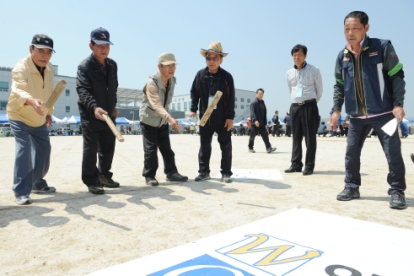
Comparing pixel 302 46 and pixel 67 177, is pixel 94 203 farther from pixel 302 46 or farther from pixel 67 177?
pixel 302 46

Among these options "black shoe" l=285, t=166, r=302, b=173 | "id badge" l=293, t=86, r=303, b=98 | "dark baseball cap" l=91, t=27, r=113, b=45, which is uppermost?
"dark baseball cap" l=91, t=27, r=113, b=45

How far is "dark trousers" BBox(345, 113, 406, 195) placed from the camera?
3.04 metres

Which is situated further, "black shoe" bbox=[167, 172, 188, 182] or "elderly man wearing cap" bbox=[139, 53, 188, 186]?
"black shoe" bbox=[167, 172, 188, 182]

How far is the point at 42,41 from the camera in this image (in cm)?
324

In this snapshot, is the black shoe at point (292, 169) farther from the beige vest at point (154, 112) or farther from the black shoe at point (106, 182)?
the black shoe at point (106, 182)

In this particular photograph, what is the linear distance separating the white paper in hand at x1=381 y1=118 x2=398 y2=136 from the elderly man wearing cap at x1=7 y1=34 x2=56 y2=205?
339 cm

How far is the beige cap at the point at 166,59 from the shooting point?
400cm

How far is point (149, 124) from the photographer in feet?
13.7

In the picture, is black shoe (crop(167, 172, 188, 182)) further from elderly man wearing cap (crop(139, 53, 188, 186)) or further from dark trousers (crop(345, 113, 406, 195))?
dark trousers (crop(345, 113, 406, 195))

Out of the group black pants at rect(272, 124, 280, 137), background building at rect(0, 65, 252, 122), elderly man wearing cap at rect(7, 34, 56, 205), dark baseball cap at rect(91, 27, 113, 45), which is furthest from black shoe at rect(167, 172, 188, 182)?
background building at rect(0, 65, 252, 122)

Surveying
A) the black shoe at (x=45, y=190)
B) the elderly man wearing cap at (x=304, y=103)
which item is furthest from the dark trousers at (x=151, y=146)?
the elderly man wearing cap at (x=304, y=103)

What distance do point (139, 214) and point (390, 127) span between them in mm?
2538

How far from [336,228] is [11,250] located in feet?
7.43

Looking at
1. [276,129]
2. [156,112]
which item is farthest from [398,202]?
[276,129]
